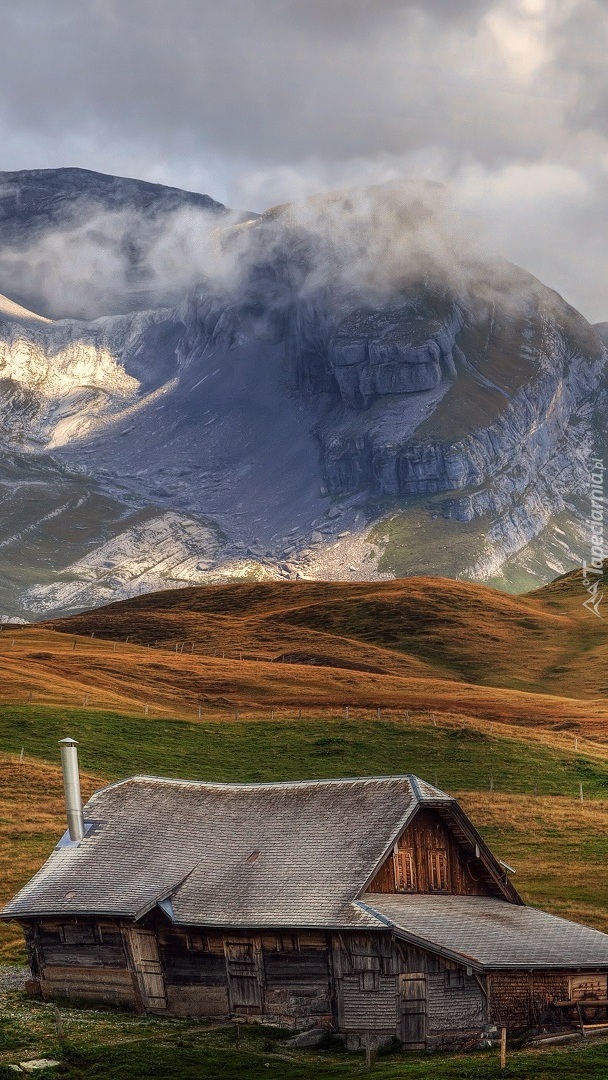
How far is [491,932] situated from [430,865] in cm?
416

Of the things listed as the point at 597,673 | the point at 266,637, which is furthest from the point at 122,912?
the point at 266,637

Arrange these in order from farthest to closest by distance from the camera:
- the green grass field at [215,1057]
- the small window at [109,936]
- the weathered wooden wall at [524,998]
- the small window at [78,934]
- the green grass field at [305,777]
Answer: the small window at [78,934]
the small window at [109,936]
the weathered wooden wall at [524,998]
the green grass field at [305,777]
the green grass field at [215,1057]

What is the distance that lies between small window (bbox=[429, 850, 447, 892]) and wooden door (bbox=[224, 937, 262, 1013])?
6382 millimetres

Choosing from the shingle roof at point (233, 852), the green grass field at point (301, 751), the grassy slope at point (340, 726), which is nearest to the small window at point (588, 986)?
the grassy slope at point (340, 726)

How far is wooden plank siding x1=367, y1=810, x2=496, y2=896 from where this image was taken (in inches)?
1738

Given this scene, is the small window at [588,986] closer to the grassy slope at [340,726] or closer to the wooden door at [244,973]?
the grassy slope at [340,726]

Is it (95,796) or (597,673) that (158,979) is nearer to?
(95,796)

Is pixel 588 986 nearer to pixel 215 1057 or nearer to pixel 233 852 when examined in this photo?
pixel 215 1057

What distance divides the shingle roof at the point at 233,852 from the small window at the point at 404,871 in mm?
1237

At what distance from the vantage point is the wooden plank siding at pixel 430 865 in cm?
4416

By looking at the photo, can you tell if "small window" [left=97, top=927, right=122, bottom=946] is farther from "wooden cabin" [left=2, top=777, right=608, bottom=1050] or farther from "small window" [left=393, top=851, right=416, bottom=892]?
"small window" [left=393, top=851, right=416, bottom=892]

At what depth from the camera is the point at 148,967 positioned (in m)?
44.9

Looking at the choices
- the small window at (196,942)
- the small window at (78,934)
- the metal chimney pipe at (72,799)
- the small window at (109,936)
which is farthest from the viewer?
the metal chimney pipe at (72,799)

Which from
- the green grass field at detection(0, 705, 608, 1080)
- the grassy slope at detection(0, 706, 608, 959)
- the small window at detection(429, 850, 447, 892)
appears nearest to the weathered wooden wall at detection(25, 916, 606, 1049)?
the green grass field at detection(0, 705, 608, 1080)
